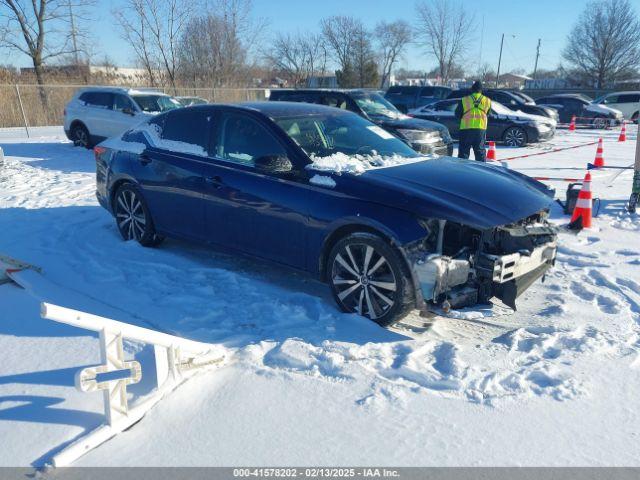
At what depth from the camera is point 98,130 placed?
14344mm

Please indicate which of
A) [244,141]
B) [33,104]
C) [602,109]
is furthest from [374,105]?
[33,104]

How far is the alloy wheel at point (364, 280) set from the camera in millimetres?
3992

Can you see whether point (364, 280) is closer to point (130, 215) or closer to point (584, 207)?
point (130, 215)

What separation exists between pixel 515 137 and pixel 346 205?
1364 cm

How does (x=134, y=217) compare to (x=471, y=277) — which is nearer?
(x=471, y=277)

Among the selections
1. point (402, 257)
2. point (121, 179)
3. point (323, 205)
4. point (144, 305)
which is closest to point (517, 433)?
point (402, 257)

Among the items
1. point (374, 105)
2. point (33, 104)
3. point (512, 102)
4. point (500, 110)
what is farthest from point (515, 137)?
point (33, 104)

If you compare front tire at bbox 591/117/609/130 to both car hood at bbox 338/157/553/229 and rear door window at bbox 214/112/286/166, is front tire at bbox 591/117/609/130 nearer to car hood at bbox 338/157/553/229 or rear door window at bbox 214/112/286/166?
car hood at bbox 338/157/553/229

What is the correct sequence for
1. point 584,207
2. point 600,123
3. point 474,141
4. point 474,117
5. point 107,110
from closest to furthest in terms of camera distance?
point 584,207
point 474,117
point 474,141
point 107,110
point 600,123

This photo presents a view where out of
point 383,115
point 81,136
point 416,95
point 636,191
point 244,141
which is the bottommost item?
point 636,191

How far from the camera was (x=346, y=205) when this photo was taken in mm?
4145

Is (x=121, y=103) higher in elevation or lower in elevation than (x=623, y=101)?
lower

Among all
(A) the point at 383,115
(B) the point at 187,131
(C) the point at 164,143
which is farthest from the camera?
(A) the point at 383,115

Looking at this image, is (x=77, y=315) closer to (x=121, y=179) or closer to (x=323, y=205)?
(x=323, y=205)
